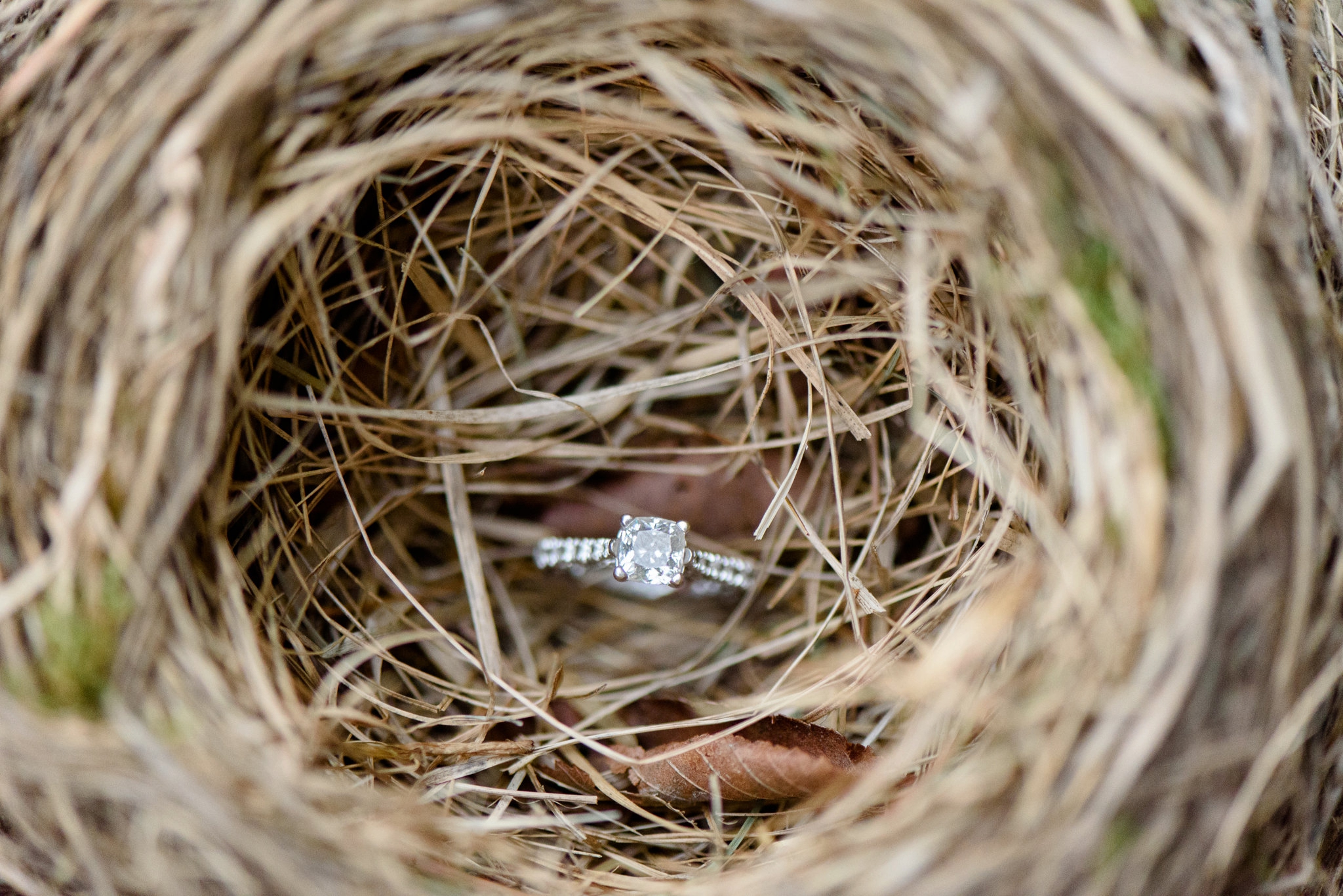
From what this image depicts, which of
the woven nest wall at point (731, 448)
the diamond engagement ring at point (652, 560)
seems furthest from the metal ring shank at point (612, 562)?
the woven nest wall at point (731, 448)

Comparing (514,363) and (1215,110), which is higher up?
(1215,110)

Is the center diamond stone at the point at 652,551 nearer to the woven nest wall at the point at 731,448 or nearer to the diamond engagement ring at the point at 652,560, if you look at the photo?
the diamond engagement ring at the point at 652,560

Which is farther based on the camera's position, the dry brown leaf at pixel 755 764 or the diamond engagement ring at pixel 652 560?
the diamond engagement ring at pixel 652 560

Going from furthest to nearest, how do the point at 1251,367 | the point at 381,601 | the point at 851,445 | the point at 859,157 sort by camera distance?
the point at 851,445
the point at 381,601
the point at 859,157
the point at 1251,367

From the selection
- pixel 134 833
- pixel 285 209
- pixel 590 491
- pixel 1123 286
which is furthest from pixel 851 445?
pixel 134 833

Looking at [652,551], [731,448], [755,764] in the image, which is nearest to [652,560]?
[652,551]

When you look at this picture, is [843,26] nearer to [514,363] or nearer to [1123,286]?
[1123,286]

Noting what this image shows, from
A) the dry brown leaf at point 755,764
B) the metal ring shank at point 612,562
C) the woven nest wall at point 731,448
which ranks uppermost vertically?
the woven nest wall at point 731,448

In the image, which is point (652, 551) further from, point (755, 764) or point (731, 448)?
point (755, 764)
